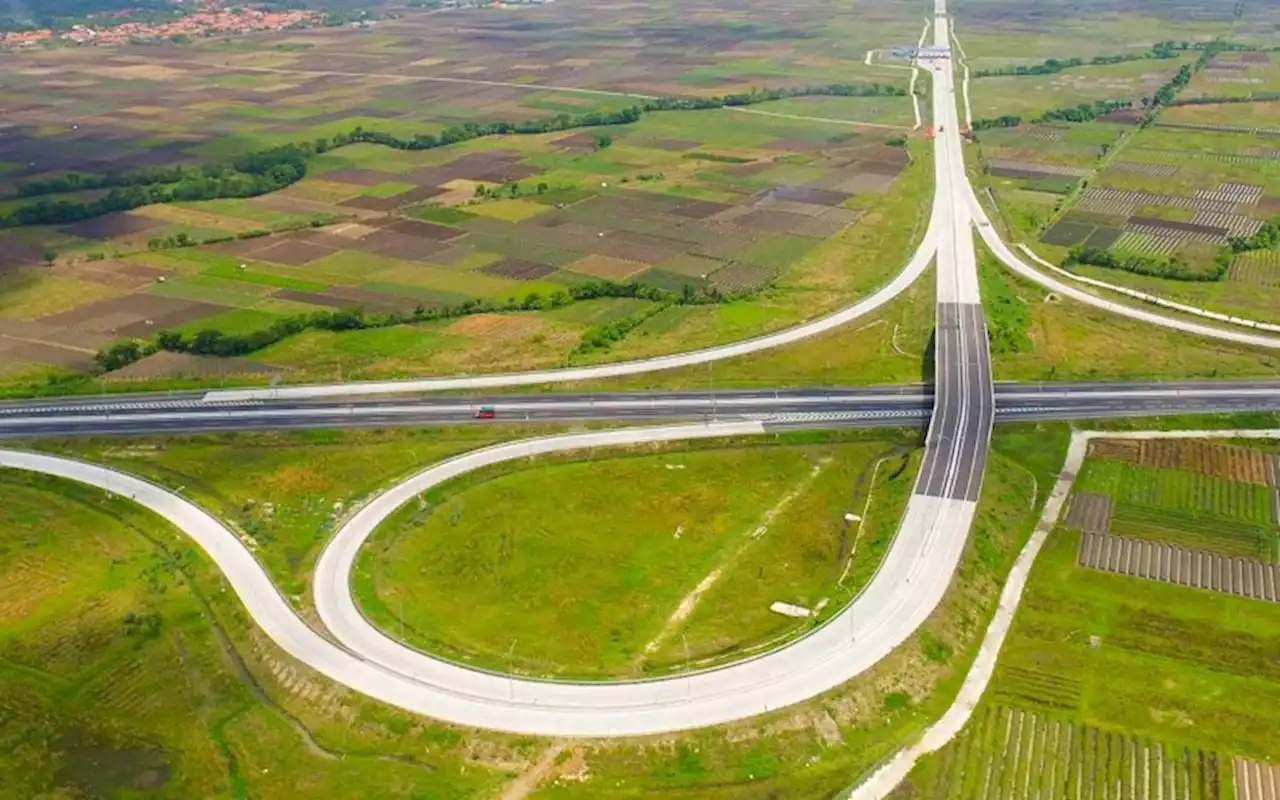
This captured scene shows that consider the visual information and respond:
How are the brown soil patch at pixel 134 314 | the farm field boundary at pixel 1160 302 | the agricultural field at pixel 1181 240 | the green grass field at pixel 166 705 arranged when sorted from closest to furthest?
1. the green grass field at pixel 166 705
2. the farm field boundary at pixel 1160 302
3. the brown soil patch at pixel 134 314
4. the agricultural field at pixel 1181 240

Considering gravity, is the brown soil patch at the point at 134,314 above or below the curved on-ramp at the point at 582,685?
above

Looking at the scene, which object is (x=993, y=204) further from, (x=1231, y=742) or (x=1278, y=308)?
(x=1231, y=742)

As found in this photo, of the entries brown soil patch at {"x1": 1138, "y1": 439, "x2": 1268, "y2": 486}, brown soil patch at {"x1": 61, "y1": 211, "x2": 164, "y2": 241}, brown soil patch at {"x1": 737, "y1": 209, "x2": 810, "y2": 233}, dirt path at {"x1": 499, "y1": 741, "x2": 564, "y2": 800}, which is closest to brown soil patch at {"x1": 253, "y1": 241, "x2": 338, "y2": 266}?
brown soil patch at {"x1": 61, "y1": 211, "x2": 164, "y2": 241}

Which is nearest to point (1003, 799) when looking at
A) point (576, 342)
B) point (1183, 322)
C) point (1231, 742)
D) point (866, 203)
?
point (1231, 742)

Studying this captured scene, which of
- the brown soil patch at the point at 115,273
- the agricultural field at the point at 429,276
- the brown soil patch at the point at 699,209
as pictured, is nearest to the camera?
the agricultural field at the point at 429,276

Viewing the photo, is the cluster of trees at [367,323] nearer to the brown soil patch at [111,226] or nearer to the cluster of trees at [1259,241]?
the brown soil patch at [111,226]

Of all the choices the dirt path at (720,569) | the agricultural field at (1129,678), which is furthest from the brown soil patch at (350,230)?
the agricultural field at (1129,678)

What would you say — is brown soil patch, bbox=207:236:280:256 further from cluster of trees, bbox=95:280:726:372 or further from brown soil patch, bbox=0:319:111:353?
cluster of trees, bbox=95:280:726:372
